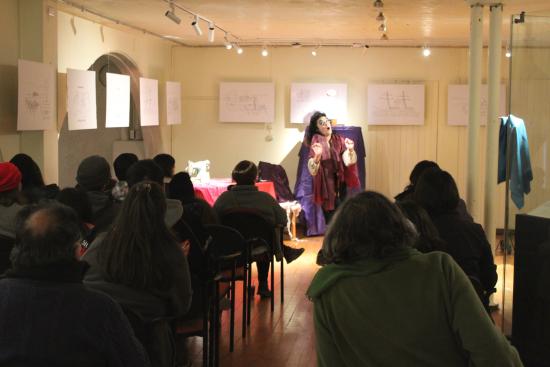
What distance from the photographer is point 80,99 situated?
704 cm

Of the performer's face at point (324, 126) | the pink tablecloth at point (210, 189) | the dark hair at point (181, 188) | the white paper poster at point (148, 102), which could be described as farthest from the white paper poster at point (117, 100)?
the dark hair at point (181, 188)

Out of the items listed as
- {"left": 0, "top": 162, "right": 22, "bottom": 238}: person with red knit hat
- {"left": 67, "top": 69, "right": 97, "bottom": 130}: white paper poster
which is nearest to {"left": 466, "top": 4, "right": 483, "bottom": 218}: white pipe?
{"left": 67, "top": 69, "right": 97, "bottom": 130}: white paper poster

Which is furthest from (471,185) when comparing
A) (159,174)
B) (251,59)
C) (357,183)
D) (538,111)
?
(251,59)

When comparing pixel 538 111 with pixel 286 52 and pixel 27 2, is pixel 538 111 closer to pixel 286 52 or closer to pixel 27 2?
pixel 27 2

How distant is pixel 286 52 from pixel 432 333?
364 inches

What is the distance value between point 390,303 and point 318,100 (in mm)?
8899

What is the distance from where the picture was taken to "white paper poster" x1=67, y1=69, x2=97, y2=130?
681 cm

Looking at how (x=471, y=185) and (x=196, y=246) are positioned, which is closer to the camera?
(x=196, y=246)

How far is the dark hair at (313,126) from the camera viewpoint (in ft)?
33.3

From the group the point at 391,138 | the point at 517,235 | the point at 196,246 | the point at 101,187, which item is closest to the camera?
the point at 196,246

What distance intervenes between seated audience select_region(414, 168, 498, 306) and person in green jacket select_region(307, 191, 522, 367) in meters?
1.70

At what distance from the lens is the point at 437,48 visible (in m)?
10.8

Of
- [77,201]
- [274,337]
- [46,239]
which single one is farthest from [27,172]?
[46,239]

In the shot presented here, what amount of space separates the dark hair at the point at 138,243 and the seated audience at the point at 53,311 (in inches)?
30.5
